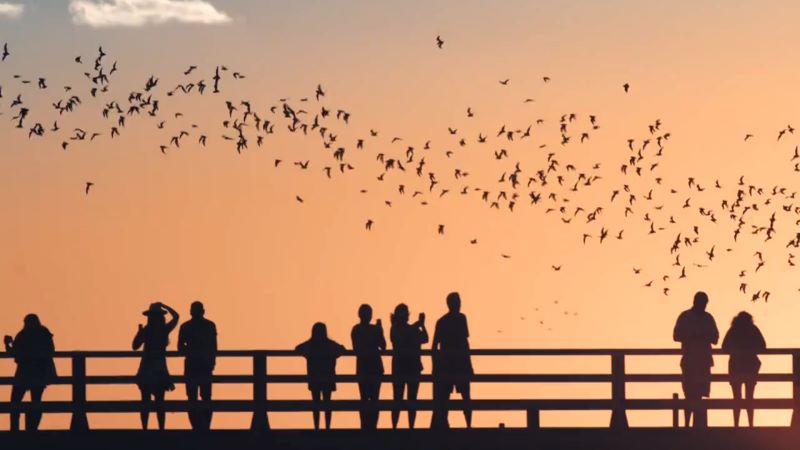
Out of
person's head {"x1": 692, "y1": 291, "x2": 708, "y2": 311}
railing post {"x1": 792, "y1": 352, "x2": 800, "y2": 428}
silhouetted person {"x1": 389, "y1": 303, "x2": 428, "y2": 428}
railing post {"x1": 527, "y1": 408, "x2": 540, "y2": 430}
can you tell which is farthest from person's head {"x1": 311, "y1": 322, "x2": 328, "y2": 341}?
railing post {"x1": 792, "y1": 352, "x2": 800, "y2": 428}

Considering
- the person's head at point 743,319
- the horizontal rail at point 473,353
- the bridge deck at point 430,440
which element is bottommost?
the bridge deck at point 430,440

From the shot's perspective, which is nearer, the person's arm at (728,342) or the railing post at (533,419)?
the railing post at (533,419)

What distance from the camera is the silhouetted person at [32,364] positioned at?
3120 cm

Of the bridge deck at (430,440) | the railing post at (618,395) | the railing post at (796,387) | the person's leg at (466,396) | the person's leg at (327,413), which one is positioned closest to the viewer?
the bridge deck at (430,440)

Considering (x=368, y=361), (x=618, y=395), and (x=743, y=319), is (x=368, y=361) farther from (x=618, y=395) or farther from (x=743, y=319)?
(x=743, y=319)

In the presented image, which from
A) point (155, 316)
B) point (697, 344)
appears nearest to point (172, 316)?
Result: point (155, 316)

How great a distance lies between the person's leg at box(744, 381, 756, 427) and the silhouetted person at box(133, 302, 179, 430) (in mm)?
6852

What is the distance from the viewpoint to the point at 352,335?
1249 inches

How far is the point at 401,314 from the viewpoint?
31.9 meters

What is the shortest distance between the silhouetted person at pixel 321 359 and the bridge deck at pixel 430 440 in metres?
0.74

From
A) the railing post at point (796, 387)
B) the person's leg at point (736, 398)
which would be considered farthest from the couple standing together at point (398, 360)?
the railing post at point (796, 387)

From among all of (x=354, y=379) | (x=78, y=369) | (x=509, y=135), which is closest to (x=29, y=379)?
(x=78, y=369)

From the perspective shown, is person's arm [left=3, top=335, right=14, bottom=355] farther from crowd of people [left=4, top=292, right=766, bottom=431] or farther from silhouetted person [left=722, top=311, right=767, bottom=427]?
silhouetted person [left=722, top=311, right=767, bottom=427]

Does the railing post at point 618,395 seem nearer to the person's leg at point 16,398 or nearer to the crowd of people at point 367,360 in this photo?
the crowd of people at point 367,360
